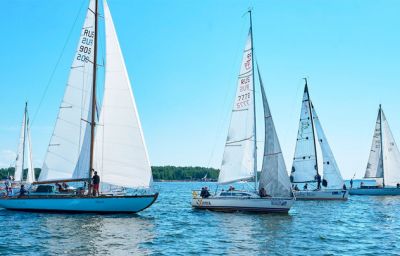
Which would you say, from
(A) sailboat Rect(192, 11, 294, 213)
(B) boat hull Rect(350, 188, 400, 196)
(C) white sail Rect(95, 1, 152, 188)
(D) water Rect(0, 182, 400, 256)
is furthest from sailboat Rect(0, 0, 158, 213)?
(B) boat hull Rect(350, 188, 400, 196)

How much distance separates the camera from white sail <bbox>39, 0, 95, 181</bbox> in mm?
31719

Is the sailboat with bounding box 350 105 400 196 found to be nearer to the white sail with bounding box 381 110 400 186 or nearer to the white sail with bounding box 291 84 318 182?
the white sail with bounding box 381 110 400 186

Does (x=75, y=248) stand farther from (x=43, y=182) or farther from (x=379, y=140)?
(x=379, y=140)

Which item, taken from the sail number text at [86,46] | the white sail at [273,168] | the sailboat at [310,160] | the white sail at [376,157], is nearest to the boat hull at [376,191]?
the white sail at [376,157]

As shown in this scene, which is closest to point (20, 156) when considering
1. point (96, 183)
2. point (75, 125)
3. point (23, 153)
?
point (23, 153)

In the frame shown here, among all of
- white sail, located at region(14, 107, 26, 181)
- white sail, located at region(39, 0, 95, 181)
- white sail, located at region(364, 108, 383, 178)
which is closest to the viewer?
white sail, located at region(39, 0, 95, 181)

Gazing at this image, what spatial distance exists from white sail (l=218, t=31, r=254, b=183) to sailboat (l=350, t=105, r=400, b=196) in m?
34.5

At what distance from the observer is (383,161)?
208 feet

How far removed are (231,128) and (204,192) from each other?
5693mm

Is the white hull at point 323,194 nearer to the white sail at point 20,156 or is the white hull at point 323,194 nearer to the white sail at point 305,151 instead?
the white sail at point 305,151

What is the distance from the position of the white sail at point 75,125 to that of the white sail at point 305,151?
29544mm

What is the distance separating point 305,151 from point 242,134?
63.4ft

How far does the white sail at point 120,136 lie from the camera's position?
30094 millimetres

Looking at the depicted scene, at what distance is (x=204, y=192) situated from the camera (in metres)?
37.4
